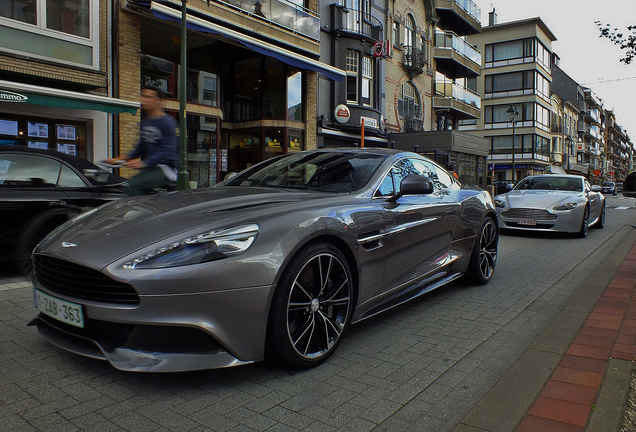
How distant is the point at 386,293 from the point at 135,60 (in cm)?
1101

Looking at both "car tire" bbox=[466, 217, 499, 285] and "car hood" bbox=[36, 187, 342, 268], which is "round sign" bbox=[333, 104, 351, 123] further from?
"car hood" bbox=[36, 187, 342, 268]

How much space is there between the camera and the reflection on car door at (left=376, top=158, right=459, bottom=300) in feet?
11.6

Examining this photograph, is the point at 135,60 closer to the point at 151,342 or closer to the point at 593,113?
the point at 151,342

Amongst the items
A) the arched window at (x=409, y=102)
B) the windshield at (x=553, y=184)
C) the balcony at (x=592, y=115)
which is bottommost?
the windshield at (x=553, y=184)

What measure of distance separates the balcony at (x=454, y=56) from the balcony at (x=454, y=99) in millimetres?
1273

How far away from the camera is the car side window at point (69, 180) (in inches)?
214

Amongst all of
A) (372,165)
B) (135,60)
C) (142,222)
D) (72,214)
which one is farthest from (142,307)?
(135,60)

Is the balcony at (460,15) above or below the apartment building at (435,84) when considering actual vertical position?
above

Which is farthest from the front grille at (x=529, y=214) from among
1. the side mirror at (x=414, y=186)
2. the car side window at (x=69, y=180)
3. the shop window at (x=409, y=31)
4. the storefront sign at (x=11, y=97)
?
the shop window at (x=409, y=31)

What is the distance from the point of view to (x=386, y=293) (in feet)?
11.5

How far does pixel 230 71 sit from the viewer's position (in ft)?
54.1

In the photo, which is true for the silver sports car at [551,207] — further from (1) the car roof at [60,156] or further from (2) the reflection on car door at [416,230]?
(1) the car roof at [60,156]

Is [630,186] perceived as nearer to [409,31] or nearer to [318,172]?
[318,172]

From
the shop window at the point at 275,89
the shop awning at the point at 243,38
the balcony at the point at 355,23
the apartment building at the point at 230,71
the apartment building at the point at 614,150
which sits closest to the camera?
the shop awning at the point at 243,38
